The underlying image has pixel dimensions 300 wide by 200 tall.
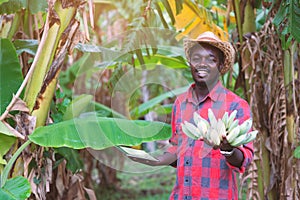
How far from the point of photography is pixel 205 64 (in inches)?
57.2

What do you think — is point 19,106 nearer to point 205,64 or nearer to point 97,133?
point 97,133

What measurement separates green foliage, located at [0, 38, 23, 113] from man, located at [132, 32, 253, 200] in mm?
569

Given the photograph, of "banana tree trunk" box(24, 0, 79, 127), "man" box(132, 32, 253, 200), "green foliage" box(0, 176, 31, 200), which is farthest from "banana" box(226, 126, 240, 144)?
"banana tree trunk" box(24, 0, 79, 127)

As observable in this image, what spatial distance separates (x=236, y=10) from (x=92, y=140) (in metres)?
0.98

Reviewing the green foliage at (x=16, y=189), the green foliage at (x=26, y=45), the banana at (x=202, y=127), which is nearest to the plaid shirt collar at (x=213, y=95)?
the banana at (x=202, y=127)

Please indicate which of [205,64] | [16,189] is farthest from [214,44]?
[16,189]

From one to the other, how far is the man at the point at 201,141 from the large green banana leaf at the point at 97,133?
8 centimetres

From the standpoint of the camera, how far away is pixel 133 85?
1.50 metres

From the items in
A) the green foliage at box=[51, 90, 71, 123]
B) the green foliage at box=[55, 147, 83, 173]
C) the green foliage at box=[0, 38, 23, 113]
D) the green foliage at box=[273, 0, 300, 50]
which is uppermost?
the green foliage at box=[273, 0, 300, 50]

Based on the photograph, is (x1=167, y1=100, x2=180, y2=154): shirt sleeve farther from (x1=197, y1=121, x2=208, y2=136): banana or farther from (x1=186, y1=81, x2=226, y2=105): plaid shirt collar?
(x1=197, y1=121, x2=208, y2=136): banana

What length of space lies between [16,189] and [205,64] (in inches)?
27.7

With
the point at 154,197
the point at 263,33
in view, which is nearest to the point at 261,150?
the point at 263,33

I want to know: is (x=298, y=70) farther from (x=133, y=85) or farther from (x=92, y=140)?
(x=92, y=140)

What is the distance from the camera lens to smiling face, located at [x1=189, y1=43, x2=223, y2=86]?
1.44 metres
